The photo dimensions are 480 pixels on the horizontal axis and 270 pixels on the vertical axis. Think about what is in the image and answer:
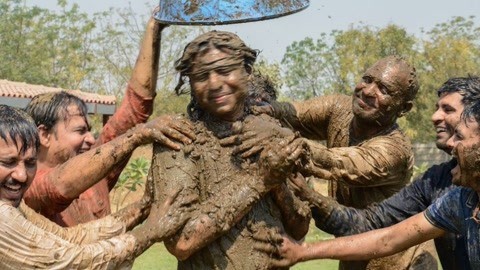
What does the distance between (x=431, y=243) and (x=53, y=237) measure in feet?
8.71

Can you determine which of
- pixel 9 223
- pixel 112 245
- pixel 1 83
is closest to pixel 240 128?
pixel 112 245

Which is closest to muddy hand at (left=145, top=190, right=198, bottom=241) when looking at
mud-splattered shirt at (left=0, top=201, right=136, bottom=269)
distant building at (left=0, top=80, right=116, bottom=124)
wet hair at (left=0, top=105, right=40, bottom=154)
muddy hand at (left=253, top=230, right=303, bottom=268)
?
mud-splattered shirt at (left=0, top=201, right=136, bottom=269)

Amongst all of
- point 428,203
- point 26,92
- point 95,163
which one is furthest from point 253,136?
point 26,92

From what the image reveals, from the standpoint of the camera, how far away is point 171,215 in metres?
3.69

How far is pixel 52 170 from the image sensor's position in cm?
419

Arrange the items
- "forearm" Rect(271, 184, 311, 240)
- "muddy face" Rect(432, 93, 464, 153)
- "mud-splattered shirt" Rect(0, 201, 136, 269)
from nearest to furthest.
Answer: "mud-splattered shirt" Rect(0, 201, 136, 269) → "forearm" Rect(271, 184, 311, 240) → "muddy face" Rect(432, 93, 464, 153)

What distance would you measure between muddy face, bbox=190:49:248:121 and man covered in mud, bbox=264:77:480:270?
810 mm

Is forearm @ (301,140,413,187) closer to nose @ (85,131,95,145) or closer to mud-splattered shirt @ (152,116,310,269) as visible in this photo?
mud-splattered shirt @ (152,116,310,269)

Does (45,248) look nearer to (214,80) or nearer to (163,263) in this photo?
(214,80)

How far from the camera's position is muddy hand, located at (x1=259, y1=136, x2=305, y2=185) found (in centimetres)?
366

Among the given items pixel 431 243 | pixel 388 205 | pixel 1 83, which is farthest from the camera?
pixel 1 83

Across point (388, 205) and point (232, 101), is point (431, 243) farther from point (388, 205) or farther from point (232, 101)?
point (232, 101)

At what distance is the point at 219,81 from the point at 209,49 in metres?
0.16

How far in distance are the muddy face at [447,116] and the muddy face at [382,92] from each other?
26 cm
